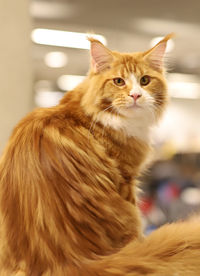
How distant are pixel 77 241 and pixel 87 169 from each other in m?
0.19

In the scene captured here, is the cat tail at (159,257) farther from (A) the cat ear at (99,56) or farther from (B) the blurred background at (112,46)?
(A) the cat ear at (99,56)

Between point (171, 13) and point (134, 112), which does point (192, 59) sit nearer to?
point (171, 13)

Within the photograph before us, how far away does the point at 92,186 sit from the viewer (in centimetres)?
90

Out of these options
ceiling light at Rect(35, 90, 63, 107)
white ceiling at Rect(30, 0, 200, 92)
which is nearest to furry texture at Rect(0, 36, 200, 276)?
white ceiling at Rect(30, 0, 200, 92)

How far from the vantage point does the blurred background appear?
1.51 m

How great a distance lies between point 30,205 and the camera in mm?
854

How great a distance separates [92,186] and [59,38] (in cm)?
404

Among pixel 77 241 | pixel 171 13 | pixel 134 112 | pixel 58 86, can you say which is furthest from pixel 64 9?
pixel 58 86

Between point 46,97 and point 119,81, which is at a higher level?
point 119,81

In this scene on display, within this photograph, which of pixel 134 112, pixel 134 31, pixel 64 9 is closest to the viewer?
pixel 134 112

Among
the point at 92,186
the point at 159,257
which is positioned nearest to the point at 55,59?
the point at 92,186

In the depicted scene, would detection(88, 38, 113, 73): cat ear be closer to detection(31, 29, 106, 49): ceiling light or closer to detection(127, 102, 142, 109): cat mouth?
detection(127, 102, 142, 109): cat mouth

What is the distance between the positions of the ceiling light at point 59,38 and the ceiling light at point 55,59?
791 mm

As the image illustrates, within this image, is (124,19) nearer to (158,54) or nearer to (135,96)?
(158,54)
